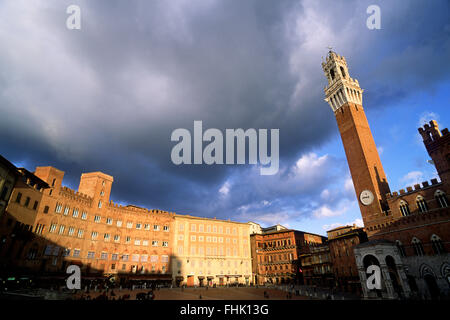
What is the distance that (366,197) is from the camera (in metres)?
45.8

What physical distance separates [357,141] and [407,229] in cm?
2027

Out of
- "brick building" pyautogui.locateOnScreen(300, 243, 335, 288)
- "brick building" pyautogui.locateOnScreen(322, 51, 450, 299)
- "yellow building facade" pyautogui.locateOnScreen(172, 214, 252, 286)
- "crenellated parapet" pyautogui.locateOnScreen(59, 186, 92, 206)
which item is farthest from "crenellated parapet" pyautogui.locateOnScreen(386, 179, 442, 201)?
"crenellated parapet" pyautogui.locateOnScreen(59, 186, 92, 206)

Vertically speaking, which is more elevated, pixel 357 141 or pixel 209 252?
pixel 357 141

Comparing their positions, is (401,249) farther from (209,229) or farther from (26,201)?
(26,201)

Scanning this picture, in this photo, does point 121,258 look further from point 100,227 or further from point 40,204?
point 40,204

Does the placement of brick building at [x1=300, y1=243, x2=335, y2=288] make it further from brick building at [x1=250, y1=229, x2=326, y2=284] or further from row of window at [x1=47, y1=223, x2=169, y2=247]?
row of window at [x1=47, y1=223, x2=169, y2=247]

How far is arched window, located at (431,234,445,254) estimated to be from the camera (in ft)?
105

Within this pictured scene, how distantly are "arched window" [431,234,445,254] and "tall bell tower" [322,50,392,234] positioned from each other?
7502 millimetres

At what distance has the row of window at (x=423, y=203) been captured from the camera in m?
33.6

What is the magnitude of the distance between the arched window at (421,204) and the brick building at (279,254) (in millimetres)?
32513

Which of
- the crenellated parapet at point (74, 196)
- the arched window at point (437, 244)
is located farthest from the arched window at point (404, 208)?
the crenellated parapet at point (74, 196)

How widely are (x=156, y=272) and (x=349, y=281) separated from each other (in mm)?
39596

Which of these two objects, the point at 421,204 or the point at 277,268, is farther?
the point at 277,268

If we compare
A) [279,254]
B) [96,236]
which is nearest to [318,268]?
[279,254]
